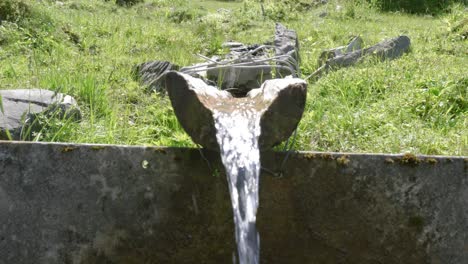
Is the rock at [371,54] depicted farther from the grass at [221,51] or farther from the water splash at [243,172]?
the water splash at [243,172]

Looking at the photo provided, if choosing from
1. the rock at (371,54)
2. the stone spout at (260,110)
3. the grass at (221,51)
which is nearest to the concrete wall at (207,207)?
the stone spout at (260,110)

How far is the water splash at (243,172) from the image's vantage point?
2.93m

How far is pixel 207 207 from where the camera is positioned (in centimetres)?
317

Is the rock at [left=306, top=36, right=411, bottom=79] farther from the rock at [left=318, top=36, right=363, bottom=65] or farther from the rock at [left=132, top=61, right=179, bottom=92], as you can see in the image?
the rock at [left=132, top=61, right=179, bottom=92]

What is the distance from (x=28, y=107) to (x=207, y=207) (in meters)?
1.62

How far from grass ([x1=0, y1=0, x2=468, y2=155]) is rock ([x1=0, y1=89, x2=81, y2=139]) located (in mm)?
131

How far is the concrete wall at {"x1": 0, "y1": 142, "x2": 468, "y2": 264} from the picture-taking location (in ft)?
10.2

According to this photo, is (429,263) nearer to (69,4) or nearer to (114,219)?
(114,219)

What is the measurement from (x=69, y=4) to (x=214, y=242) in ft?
32.0

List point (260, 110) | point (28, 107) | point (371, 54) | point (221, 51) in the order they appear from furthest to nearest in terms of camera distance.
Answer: point (221, 51) → point (371, 54) → point (28, 107) → point (260, 110)

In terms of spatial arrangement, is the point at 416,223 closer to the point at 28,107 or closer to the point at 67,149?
the point at 67,149

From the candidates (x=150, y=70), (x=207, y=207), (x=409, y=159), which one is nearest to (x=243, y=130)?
(x=207, y=207)

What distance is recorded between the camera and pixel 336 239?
10.4 ft

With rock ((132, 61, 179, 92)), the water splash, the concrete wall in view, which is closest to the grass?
rock ((132, 61, 179, 92))
